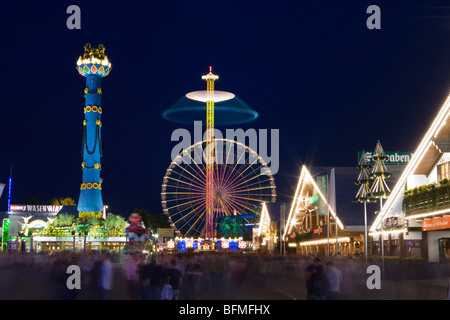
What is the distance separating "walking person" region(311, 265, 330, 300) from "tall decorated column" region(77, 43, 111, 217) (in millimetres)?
88030

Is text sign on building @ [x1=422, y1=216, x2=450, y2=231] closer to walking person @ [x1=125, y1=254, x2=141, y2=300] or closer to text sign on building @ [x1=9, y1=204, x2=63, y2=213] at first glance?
walking person @ [x1=125, y1=254, x2=141, y2=300]

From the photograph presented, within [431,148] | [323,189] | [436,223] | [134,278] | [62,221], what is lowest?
[134,278]

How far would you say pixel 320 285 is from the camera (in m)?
14.5

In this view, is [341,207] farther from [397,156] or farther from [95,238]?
[95,238]

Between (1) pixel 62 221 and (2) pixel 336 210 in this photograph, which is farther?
(1) pixel 62 221

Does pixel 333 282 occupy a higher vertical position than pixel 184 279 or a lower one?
higher

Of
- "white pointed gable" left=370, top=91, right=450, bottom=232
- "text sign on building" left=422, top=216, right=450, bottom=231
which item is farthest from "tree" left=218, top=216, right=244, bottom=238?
"text sign on building" left=422, top=216, right=450, bottom=231

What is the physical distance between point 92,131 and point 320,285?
8897 cm

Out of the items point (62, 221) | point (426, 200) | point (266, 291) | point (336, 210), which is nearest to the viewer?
point (266, 291)

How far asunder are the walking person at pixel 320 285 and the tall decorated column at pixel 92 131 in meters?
88.0

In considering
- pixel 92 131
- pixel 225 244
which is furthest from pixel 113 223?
pixel 225 244

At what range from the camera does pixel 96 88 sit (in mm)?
101000

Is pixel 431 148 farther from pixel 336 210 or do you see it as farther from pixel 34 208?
pixel 34 208

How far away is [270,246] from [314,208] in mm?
35893
